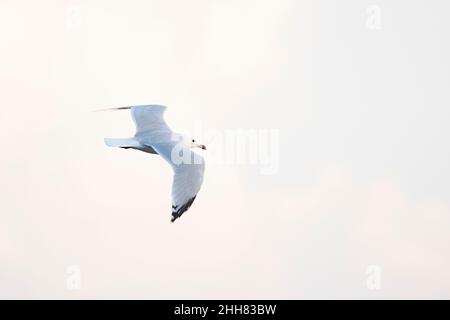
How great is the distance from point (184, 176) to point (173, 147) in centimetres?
62

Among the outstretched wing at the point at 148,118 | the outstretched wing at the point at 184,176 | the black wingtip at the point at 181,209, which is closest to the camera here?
the black wingtip at the point at 181,209

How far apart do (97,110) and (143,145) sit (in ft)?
3.06

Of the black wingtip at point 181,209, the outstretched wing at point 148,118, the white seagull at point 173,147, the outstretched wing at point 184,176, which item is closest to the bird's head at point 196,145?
the white seagull at point 173,147

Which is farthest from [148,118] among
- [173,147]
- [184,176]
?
[184,176]

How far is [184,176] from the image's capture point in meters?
8.26

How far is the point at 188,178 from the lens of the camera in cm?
825

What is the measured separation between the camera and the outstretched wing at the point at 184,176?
805cm

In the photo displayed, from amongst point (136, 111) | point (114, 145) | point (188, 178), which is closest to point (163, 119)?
point (136, 111)

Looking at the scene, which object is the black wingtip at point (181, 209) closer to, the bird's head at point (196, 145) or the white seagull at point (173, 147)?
the white seagull at point (173, 147)

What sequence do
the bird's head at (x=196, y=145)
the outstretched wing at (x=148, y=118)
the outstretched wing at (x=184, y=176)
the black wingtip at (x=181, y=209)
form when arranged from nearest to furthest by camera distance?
the black wingtip at (x=181, y=209)
the outstretched wing at (x=184, y=176)
the bird's head at (x=196, y=145)
the outstretched wing at (x=148, y=118)

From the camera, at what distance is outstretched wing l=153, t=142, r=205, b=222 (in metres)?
8.05

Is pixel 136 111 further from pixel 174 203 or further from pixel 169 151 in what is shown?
pixel 174 203

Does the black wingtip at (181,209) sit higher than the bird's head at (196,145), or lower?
lower

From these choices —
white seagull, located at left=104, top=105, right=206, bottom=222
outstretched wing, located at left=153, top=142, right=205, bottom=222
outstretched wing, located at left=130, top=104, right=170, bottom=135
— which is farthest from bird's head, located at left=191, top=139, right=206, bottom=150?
outstretched wing, located at left=153, top=142, right=205, bottom=222
